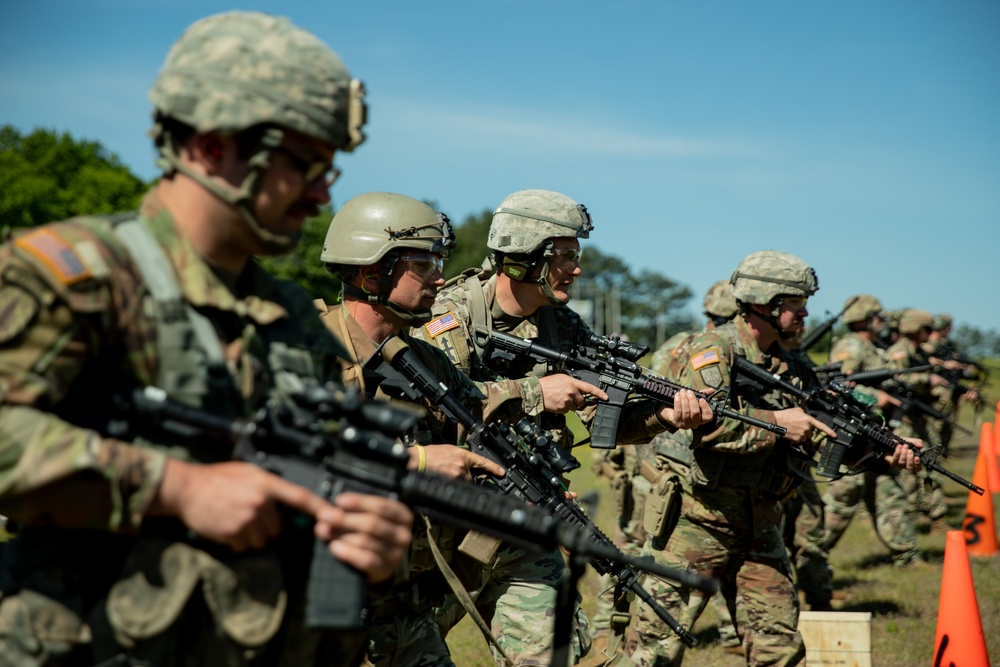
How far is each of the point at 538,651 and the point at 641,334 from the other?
88.2 metres

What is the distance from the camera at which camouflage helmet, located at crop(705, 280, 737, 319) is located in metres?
10.7

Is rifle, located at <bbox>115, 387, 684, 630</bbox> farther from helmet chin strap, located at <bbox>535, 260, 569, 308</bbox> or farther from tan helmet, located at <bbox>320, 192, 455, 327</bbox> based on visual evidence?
helmet chin strap, located at <bbox>535, 260, 569, 308</bbox>

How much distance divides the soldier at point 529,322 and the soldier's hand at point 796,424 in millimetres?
895

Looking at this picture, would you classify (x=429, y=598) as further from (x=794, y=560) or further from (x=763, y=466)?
(x=794, y=560)

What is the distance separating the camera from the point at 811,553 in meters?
9.75

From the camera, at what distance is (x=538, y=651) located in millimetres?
5316

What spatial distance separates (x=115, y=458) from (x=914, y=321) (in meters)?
15.9

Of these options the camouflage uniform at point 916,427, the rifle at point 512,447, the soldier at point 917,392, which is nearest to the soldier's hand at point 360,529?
the rifle at point 512,447

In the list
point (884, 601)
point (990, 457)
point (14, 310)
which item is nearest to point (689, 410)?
point (14, 310)

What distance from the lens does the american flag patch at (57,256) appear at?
7.47 ft

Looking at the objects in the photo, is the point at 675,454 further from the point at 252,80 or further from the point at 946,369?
the point at 946,369

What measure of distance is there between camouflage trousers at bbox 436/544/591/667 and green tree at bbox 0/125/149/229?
52.2m

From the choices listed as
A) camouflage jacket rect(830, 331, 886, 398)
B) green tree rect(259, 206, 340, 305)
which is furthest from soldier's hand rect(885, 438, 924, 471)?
green tree rect(259, 206, 340, 305)

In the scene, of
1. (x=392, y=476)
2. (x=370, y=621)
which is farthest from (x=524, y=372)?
(x=392, y=476)
